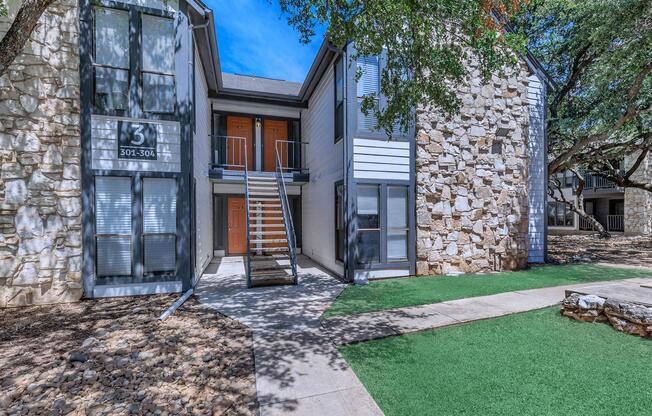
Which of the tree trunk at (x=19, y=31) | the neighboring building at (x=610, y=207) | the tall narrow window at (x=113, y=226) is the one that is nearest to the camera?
the tree trunk at (x=19, y=31)

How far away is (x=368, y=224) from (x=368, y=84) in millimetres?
3591

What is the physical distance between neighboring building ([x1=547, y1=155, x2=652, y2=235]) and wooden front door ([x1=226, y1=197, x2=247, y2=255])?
21.1 meters

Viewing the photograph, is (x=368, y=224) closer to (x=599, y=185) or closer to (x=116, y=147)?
(x=116, y=147)

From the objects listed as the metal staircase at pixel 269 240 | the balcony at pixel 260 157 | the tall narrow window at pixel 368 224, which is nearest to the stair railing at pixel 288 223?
the metal staircase at pixel 269 240

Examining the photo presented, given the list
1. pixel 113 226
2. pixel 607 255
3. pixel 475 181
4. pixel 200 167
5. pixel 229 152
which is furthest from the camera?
pixel 229 152

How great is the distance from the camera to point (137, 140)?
631 cm

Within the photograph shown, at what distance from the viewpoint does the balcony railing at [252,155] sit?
37.5 ft

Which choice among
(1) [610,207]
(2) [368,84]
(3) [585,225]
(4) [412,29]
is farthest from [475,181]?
(1) [610,207]

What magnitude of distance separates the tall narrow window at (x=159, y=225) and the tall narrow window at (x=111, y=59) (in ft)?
5.82

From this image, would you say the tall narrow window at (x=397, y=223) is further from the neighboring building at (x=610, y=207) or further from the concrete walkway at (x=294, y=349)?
the neighboring building at (x=610, y=207)

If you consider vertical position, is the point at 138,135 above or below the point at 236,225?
above

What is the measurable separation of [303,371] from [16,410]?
2623 mm

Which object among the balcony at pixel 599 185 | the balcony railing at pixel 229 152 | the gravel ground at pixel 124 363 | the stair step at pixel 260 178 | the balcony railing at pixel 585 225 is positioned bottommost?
the gravel ground at pixel 124 363

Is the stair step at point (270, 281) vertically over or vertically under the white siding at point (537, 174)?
under
